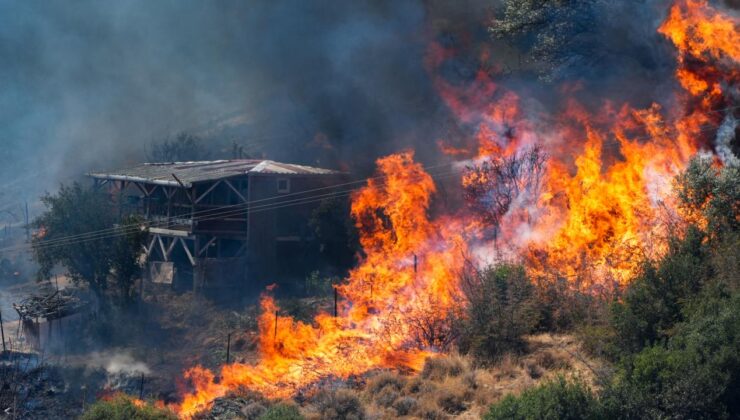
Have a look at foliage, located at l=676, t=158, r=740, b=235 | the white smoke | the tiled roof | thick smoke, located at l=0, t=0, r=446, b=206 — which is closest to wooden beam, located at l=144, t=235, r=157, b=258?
the tiled roof

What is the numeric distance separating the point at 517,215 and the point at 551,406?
1293 centimetres

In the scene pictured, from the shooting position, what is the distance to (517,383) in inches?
564

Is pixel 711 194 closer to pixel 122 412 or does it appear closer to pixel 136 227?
pixel 122 412

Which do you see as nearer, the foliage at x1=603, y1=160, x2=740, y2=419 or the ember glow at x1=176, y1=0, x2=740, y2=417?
the foliage at x1=603, y1=160, x2=740, y2=419

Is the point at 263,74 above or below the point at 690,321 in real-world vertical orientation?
above

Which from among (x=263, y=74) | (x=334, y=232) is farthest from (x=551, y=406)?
(x=263, y=74)

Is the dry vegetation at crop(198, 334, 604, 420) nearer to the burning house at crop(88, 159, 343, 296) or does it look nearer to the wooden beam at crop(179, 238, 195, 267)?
the burning house at crop(88, 159, 343, 296)

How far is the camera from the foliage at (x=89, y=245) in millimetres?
25875

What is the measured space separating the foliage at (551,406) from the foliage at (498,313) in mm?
5233

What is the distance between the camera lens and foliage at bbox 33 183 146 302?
25875 millimetres

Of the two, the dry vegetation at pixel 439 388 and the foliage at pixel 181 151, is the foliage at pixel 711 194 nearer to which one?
the dry vegetation at pixel 439 388

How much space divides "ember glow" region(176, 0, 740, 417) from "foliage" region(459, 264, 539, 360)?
1037 mm

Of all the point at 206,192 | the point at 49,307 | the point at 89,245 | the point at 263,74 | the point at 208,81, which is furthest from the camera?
the point at 208,81

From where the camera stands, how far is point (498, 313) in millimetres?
16281
